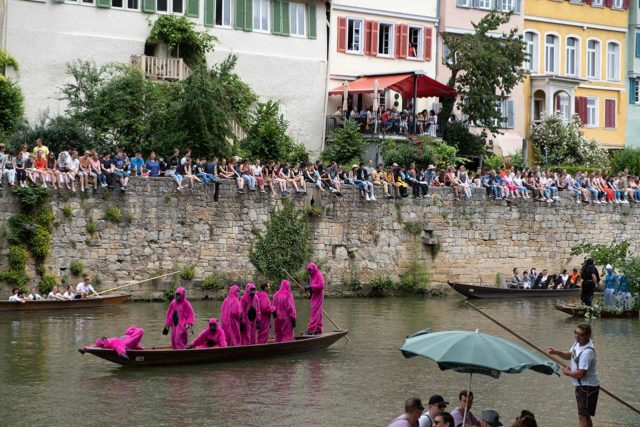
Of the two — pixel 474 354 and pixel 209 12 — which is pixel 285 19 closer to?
pixel 209 12

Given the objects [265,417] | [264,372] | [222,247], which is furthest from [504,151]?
[265,417]

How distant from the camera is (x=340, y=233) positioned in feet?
127

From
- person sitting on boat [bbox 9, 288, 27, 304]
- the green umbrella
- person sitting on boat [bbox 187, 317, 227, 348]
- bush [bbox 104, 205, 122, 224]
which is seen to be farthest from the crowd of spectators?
the green umbrella

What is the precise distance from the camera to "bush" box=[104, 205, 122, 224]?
3447cm

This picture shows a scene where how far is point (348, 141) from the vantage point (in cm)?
4341

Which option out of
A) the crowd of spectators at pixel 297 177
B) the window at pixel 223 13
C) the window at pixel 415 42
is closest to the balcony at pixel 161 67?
the window at pixel 223 13

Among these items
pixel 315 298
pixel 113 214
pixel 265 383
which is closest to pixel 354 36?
pixel 113 214

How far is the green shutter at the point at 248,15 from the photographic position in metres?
43.6

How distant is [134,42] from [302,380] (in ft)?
67.0

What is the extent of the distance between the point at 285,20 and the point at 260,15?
3.16 feet

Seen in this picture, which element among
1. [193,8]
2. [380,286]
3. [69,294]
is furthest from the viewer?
[193,8]

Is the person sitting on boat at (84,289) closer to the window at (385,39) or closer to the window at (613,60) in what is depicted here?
the window at (385,39)

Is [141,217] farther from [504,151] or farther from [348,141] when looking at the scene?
[504,151]

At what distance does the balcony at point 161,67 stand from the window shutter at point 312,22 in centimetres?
541
